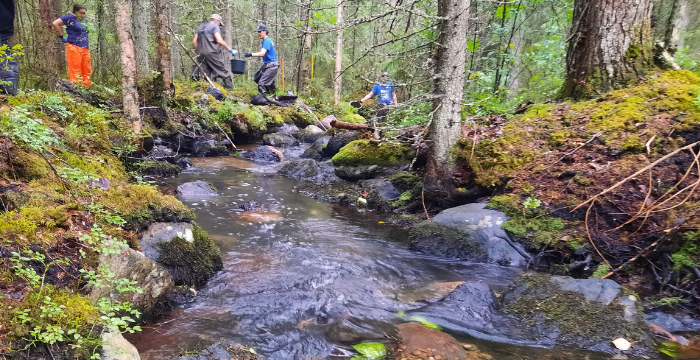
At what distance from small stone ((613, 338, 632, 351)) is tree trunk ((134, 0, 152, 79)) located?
11.0 metres

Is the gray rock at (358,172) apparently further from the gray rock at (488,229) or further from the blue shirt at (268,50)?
the blue shirt at (268,50)

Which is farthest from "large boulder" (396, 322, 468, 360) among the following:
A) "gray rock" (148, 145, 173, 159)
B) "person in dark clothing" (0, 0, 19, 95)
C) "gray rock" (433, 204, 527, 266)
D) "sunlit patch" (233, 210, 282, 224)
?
"gray rock" (148, 145, 173, 159)

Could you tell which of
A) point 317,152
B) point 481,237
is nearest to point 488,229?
point 481,237

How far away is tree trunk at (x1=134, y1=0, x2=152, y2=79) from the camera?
955cm

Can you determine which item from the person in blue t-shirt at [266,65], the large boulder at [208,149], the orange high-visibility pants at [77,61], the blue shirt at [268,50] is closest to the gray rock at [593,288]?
the large boulder at [208,149]

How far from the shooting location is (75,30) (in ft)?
29.8

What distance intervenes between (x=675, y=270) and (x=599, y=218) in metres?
0.99

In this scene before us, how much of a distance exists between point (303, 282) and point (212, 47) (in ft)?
43.9

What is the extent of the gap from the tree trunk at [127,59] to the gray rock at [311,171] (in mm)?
4103

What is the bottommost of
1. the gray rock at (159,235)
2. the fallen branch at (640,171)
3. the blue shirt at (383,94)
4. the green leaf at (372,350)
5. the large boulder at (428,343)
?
the green leaf at (372,350)

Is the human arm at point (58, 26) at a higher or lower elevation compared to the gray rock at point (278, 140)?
higher

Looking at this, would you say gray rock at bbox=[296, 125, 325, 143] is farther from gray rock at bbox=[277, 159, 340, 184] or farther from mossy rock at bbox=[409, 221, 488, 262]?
mossy rock at bbox=[409, 221, 488, 262]

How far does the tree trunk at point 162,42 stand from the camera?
9062 millimetres

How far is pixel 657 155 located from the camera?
4672 mm
